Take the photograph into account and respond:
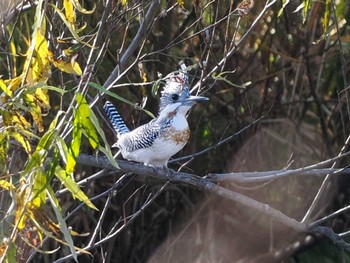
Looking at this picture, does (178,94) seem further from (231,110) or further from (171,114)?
(231,110)

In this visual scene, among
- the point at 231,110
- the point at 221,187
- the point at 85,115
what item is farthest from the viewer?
the point at 231,110

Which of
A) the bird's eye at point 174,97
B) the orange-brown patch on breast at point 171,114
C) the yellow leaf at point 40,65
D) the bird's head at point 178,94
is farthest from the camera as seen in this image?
the orange-brown patch on breast at point 171,114

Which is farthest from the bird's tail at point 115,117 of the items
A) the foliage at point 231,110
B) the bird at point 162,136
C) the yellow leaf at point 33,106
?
the yellow leaf at point 33,106

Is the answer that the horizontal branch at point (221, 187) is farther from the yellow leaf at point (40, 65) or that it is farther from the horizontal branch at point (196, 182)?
the yellow leaf at point (40, 65)

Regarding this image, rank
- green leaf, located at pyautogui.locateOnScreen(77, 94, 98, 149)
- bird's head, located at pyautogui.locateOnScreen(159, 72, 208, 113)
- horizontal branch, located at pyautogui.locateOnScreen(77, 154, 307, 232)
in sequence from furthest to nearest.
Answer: bird's head, located at pyautogui.locateOnScreen(159, 72, 208, 113)
horizontal branch, located at pyautogui.locateOnScreen(77, 154, 307, 232)
green leaf, located at pyautogui.locateOnScreen(77, 94, 98, 149)

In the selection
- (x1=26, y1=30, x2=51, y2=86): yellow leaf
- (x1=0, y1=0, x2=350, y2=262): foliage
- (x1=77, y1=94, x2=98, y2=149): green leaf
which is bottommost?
(x1=0, y1=0, x2=350, y2=262): foliage

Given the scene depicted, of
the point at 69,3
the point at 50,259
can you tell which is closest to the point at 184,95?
the point at 69,3

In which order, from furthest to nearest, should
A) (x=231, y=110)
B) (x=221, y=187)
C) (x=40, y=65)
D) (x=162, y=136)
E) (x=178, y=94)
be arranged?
1. (x=231, y=110)
2. (x=162, y=136)
3. (x=178, y=94)
4. (x=221, y=187)
5. (x=40, y=65)

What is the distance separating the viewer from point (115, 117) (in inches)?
128

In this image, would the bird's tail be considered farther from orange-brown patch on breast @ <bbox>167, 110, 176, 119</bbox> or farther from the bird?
orange-brown patch on breast @ <bbox>167, 110, 176, 119</bbox>

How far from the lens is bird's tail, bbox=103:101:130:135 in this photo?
3219 millimetres

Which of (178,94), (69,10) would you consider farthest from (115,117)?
(69,10)

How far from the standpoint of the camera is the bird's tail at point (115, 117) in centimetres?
322

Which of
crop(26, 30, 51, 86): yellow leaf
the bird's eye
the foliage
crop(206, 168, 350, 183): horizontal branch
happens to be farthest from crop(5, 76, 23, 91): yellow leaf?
the foliage
